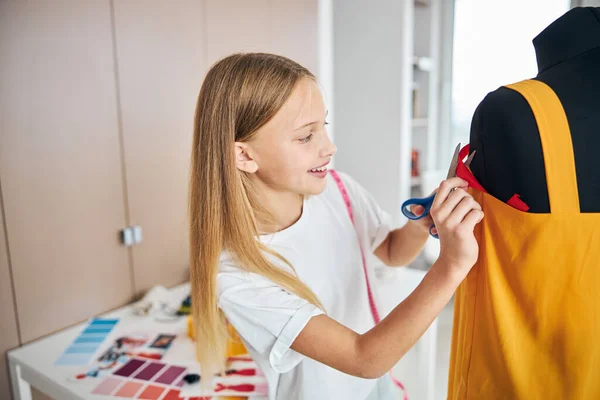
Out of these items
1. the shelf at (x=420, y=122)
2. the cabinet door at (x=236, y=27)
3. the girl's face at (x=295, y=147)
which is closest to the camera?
the girl's face at (x=295, y=147)

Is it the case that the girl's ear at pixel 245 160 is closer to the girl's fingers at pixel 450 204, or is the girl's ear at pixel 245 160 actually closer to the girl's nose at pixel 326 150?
the girl's nose at pixel 326 150

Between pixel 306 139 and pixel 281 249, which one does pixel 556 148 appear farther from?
pixel 281 249

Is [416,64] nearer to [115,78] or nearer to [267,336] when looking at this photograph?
[115,78]

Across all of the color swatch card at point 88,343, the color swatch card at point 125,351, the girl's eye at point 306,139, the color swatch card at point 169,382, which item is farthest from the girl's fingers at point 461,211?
the color swatch card at point 88,343

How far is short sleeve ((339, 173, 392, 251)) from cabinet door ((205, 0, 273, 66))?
3.24ft

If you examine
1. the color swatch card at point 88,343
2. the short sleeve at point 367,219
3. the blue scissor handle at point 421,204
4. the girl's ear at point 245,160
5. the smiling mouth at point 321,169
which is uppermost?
the girl's ear at point 245,160

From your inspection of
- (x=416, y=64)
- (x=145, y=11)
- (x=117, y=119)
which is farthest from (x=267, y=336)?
(x=416, y=64)

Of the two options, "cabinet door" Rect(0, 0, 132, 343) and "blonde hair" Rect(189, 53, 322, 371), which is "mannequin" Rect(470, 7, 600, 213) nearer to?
"blonde hair" Rect(189, 53, 322, 371)

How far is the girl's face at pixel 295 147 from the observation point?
864mm

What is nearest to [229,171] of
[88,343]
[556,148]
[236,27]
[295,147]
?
[295,147]

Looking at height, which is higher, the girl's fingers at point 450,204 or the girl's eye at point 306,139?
the girl's eye at point 306,139

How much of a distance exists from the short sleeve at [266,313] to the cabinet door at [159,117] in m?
0.86

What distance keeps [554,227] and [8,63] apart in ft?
4.57

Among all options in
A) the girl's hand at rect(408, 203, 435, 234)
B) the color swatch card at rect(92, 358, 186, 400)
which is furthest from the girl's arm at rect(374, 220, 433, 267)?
the color swatch card at rect(92, 358, 186, 400)
